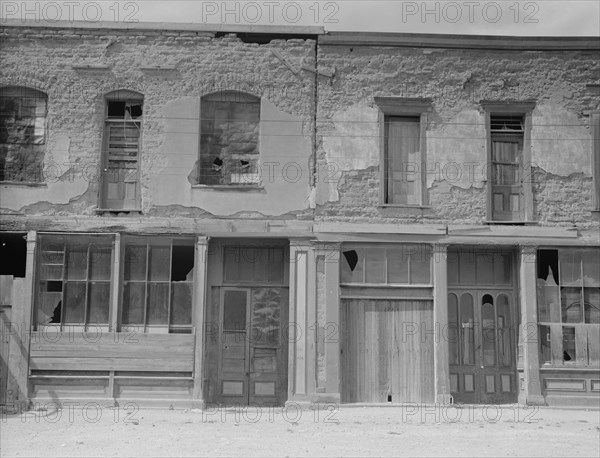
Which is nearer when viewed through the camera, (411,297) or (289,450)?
(289,450)

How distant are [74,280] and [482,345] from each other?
7904mm

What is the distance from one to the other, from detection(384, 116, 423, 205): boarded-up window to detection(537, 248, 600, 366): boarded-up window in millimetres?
2765

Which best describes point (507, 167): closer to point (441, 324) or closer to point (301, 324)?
point (441, 324)

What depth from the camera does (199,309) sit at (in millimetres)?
13930

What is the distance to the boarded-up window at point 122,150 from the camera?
47.2 ft

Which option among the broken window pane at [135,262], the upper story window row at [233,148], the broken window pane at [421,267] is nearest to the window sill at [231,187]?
the upper story window row at [233,148]

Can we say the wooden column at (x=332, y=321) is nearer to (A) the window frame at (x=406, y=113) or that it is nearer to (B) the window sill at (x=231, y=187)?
(A) the window frame at (x=406, y=113)

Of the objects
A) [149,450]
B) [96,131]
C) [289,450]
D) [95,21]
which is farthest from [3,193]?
[289,450]

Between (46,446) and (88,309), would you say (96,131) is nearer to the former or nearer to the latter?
(88,309)

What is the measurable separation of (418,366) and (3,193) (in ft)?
27.8

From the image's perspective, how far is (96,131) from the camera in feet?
46.9

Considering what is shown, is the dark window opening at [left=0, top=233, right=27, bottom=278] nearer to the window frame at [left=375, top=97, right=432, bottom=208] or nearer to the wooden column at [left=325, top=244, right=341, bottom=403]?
the wooden column at [left=325, top=244, right=341, bottom=403]

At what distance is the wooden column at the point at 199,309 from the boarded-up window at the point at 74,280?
166 cm

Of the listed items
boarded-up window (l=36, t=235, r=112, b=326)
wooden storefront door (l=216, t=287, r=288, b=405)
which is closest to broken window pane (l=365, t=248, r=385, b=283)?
wooden storefront door (l=216, t=287, r=288, b=405)
